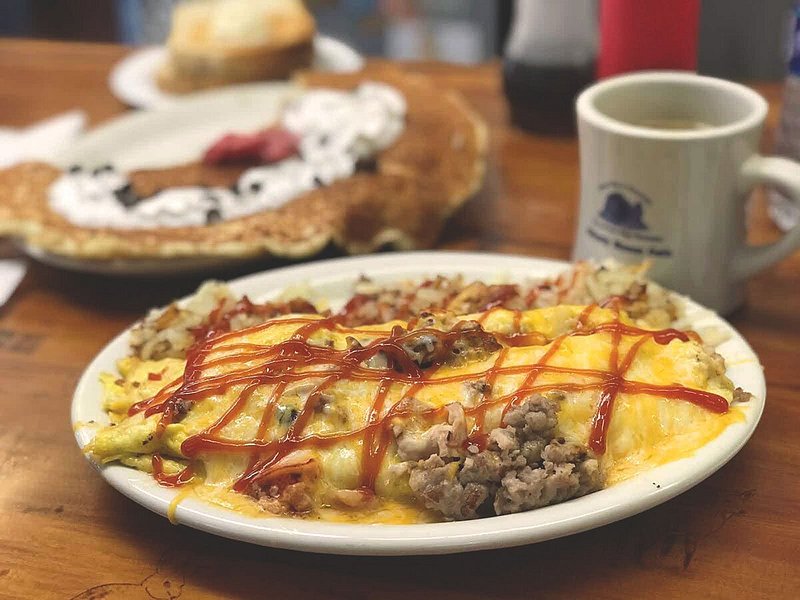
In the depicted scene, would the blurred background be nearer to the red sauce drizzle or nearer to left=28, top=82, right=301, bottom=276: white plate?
left=28, top=82, right=301, bottom=276: white plate

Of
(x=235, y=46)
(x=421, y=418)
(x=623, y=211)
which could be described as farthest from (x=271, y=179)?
(x=421, y=418)

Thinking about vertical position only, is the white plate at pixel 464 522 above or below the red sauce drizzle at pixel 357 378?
below

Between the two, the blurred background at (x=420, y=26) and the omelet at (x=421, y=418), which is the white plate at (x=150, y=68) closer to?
the blurred background at (x=420, y=26)

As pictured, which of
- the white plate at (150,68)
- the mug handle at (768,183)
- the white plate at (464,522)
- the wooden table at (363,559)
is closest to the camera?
the white plate at (464,522)

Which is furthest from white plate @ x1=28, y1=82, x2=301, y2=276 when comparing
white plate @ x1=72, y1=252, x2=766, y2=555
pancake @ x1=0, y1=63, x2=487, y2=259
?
white plate @ x1=72, y1=252, x2=766, y2=555

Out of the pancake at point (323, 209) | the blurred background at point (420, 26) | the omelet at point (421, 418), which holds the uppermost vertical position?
the omelet at point (421, 418)

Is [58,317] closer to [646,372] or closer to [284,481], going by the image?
[284,481]

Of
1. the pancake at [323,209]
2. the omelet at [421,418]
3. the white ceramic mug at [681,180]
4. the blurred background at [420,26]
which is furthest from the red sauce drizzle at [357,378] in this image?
the blurred background at [420,26]

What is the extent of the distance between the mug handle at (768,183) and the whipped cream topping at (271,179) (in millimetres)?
922

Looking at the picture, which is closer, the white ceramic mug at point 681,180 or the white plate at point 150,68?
the white ceramic mug at point 681,180

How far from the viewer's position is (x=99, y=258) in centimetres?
184

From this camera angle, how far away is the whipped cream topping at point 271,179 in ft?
6.47

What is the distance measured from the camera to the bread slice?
115 inches

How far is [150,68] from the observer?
312cm
